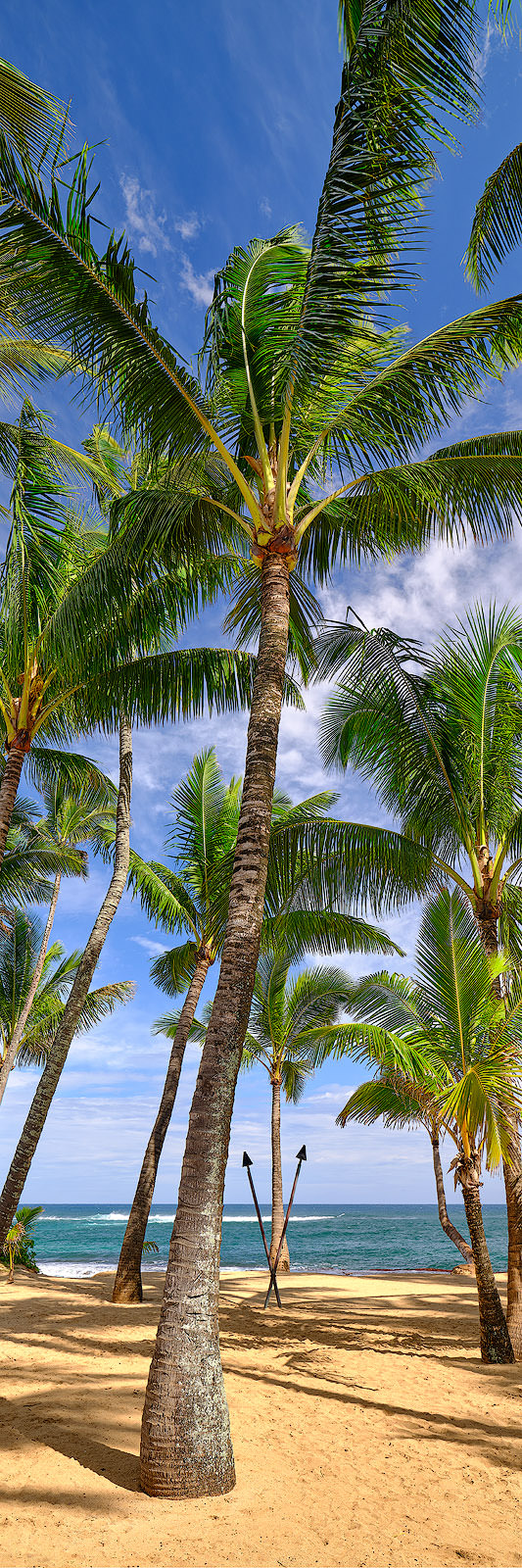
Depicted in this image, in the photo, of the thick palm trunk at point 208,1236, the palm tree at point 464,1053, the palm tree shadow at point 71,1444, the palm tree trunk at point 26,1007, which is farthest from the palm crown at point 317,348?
the palm tree trunk at point 26,1007

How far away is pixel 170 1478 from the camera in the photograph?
3.61m

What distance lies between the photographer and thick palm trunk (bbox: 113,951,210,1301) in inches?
405

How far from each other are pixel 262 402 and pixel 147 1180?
9337 millimetres

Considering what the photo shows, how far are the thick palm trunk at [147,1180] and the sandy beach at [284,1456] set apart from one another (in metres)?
1.72

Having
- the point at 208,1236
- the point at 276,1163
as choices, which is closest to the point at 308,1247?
Answer: the point at 276,1163

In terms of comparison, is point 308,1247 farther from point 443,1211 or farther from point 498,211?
point 498,211

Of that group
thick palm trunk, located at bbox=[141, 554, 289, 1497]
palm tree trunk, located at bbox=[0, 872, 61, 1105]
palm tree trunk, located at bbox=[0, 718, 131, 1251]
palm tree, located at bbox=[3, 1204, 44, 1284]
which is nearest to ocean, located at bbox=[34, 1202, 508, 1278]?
palm tree, located at bbox=[3, 1204, 44, 1284]

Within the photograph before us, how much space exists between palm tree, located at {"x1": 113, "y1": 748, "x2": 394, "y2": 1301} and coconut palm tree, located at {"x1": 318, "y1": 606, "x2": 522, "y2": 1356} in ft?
3.91

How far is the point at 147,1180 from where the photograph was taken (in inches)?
418

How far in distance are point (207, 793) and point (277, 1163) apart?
8.76 m

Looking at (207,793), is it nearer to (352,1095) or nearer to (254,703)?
(352,1095)

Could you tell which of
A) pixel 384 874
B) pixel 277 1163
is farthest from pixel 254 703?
pixel 277 1163

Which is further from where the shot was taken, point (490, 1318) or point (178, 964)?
point (178, 964)

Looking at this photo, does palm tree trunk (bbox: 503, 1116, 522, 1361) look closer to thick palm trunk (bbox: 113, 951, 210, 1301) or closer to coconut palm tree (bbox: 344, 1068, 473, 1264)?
coconut palm tree (bbox: 344, 1068, 473, 1264)
